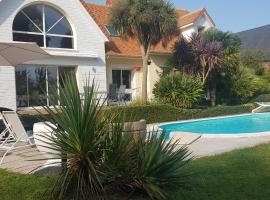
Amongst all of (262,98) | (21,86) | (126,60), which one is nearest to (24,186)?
(21,86)

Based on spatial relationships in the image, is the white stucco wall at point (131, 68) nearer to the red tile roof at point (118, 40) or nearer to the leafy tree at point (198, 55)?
the red tile roof at point (118, 40)

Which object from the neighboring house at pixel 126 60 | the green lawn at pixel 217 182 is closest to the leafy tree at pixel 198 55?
the neighboring house at pixel 126 60

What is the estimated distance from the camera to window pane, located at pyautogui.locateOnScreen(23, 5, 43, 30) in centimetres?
1972

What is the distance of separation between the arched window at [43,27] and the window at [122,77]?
4802 millimetres

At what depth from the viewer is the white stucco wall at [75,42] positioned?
18.5 m

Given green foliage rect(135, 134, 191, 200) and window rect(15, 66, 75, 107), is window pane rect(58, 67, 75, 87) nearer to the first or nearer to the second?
window rect(15, 66, 75, 107)

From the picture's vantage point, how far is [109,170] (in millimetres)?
5152

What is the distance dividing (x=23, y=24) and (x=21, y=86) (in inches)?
132

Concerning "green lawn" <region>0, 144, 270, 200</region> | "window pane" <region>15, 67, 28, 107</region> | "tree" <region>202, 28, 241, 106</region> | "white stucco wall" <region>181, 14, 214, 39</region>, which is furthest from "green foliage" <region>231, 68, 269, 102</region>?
"green lawn" <region>0, 144, 270, 200</region>

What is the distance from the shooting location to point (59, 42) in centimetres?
2088

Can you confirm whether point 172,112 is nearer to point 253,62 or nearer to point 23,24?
point 23,24

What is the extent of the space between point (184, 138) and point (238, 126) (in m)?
7.71

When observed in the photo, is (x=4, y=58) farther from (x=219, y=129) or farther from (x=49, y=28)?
(x=219, y=129)

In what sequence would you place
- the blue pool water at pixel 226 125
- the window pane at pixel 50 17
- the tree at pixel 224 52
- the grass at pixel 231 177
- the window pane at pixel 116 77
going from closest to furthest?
the grass at pixel 231 177
the blue pool water at pixel 226 125
the window pane at pixel 50 17
the window pane at pixel 116 77
the tree at pixel 224 52
